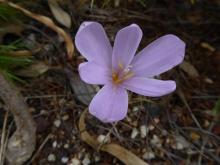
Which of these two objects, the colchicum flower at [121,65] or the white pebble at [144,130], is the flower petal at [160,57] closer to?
the colchicum flower at [121,65]

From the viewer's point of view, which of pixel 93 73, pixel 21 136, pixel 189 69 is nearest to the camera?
pixel 93 73

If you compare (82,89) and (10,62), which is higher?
(10,62)

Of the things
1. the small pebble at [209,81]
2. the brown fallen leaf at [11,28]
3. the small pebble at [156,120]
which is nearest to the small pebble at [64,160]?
the small pebble at [156,120]

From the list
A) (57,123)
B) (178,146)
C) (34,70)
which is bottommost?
(178,146)

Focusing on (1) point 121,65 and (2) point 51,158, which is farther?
(2) point 51,158

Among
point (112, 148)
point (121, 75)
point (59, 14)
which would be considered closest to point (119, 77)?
point (121, 75)

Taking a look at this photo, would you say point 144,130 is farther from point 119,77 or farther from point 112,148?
point 119,77

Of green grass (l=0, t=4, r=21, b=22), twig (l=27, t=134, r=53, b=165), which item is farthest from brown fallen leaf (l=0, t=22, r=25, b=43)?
twig (l=27, t=134, r=53, b=165)
